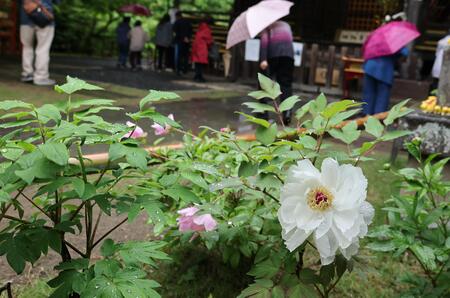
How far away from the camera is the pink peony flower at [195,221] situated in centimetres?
190

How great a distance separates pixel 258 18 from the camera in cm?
607

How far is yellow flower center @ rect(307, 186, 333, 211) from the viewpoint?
127 centimetres

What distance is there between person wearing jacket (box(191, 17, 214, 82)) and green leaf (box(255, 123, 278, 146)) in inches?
433

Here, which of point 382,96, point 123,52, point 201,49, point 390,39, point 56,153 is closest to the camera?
point 56,153

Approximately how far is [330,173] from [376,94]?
21.8 ft

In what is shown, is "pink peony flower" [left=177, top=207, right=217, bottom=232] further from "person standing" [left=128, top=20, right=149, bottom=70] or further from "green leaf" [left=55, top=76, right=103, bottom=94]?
"person standing" [left=128, top=20, right=149, bottom=70]

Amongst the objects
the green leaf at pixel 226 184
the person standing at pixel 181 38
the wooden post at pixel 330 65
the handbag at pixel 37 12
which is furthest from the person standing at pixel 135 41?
the green leaf at pixel 226 184

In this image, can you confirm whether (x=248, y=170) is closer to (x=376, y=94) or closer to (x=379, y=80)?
(x=379, y=80)

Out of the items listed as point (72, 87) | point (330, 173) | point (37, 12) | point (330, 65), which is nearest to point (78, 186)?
point (72, 87)

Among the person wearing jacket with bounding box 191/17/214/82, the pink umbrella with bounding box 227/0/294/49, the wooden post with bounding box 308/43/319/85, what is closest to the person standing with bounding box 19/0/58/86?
the pink umbrella with bounding box 227/0/294/49

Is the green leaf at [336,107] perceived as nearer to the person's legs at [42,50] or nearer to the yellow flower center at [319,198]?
the yellow flower center at [319,198]

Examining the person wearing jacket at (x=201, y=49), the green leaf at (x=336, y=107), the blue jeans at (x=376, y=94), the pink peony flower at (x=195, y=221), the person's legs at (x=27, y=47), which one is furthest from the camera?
the person wearing jacket at (x=201, y=49)

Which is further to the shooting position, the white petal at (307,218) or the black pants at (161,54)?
the black pants at (161,54)

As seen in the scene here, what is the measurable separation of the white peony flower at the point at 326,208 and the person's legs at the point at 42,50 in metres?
7.49
